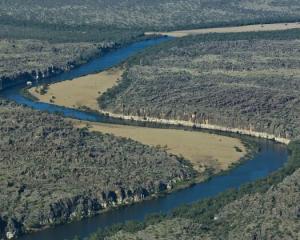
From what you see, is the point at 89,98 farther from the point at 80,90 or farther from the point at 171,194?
the point at 171,194

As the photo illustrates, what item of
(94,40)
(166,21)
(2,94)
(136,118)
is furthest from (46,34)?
(136,118)

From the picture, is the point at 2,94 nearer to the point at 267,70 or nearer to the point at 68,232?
the point at 267,70

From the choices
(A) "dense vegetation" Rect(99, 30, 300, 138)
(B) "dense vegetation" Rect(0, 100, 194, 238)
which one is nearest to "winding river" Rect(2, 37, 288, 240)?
(B) "dense vegetation" Rect(0, 100, 194, 238)

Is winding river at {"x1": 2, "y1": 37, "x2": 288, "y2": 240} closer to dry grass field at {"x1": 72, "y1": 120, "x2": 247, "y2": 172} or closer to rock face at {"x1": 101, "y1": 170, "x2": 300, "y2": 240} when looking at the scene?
dry grass field at {"x1": 72, "y1": 120, "x2": 247, "y2": 172}

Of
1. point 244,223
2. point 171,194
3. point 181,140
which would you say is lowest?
point 181,140

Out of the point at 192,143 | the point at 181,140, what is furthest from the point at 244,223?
the point at 181,140
